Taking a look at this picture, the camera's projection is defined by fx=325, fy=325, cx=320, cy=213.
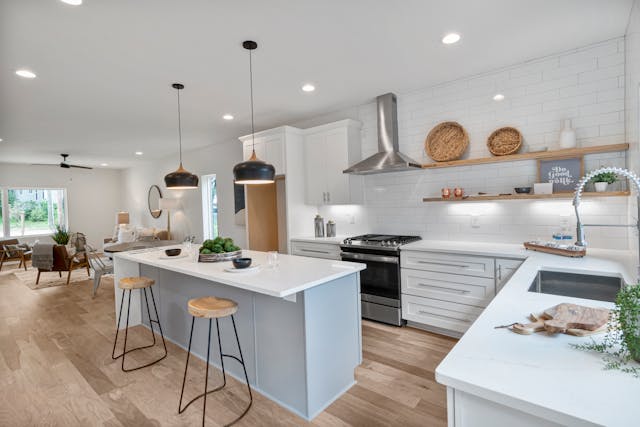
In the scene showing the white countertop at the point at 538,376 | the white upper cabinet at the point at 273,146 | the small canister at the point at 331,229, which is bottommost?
the white countertop at the point at 538,376

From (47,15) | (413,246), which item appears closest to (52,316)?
(47,15)

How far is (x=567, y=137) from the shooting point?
9.29 feet

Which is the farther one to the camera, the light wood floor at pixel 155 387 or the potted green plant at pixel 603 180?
the potted green plant at pixel 603 180

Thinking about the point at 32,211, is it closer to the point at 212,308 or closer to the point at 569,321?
the point at 212,308

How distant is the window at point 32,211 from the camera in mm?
8344

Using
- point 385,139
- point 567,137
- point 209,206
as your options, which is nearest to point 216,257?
point 385,139

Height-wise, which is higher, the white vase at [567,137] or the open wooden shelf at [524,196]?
the white vase at [567,137]

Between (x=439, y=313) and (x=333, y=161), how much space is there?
7.23 feet

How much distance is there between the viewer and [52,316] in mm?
4176

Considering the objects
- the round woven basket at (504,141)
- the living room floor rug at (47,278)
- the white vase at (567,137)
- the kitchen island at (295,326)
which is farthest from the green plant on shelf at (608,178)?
the living room floor rug at (47,278)

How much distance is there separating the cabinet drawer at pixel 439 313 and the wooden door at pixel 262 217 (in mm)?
2571

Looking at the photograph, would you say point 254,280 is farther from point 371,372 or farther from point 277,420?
point 371,372

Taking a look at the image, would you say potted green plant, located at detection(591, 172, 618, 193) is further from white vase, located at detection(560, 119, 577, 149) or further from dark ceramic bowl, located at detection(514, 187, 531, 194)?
dark ceramic bowl, located at detection(514, 187, 531, 194)

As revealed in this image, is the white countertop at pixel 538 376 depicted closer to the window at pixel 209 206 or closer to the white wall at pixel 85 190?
the window at pixel 209 206
